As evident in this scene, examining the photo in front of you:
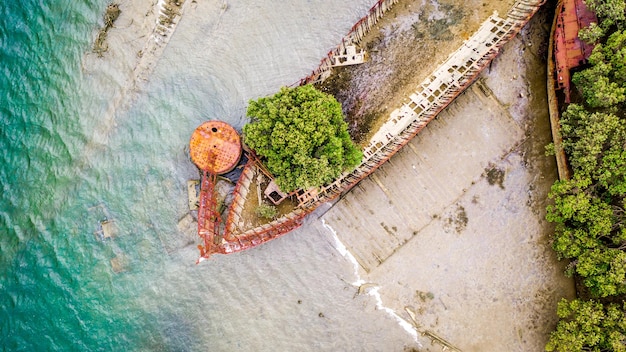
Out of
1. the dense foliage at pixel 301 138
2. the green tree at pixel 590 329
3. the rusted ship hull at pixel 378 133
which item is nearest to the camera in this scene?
the green tree at pixel 590 329

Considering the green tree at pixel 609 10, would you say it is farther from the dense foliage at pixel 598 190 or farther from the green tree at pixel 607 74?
the green tree at pixel 607 74

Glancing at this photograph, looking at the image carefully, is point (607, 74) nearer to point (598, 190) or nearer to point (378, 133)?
point (598, 190)

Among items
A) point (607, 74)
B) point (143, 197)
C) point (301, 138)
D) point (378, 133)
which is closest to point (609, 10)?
point (607, 74)

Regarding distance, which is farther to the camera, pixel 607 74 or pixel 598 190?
pixel 598 190

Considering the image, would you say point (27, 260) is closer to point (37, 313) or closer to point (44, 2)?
point (37, 313)

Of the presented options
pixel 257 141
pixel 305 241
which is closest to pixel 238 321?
pixel 305 241

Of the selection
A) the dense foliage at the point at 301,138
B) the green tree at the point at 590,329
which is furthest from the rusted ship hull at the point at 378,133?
the green tree at the point at 590,329

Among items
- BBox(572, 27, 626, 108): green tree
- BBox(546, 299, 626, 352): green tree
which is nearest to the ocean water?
BBox(546, 299, 626, 352): green tree
